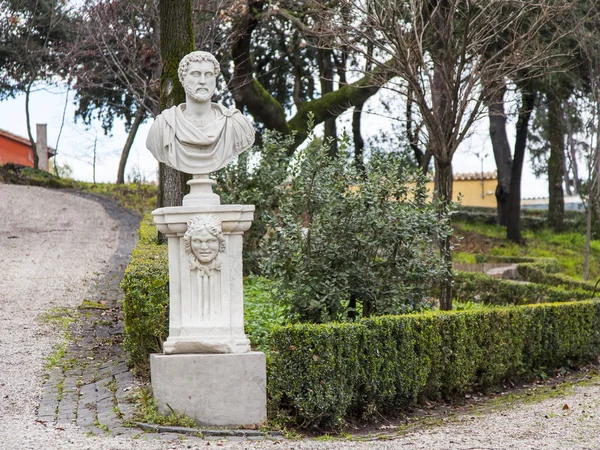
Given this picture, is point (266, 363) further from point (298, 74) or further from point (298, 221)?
point (298, 74)

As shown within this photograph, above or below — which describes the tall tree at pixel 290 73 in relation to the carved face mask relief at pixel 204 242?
above

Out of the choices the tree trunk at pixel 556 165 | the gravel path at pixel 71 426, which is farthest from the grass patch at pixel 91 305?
the tree trunk at pixel 556 165

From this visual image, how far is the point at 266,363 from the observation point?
6562 mm

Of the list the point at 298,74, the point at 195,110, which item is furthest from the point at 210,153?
the point at 298,74

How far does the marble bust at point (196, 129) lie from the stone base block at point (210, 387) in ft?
5.34

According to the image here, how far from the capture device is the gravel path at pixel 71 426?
5.63 meters

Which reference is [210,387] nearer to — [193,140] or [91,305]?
[193,140]

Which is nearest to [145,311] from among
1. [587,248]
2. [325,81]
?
[587,248]

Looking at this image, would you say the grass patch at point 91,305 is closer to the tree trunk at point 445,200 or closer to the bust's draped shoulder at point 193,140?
the bust's draped shoulder at point 193,140

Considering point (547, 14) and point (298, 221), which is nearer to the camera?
point (298, 221)

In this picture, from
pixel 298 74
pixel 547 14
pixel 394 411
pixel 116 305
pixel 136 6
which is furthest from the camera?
pixel 298 74

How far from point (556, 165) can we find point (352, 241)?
17006 millimetres

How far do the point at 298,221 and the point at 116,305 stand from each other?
11.9 feet

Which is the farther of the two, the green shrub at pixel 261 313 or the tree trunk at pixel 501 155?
the tree trunk at pixel 501 155
